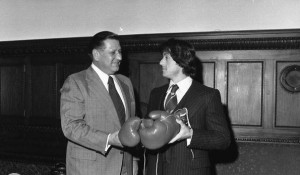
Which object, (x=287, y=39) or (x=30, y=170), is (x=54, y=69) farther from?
(x=287, y=39)

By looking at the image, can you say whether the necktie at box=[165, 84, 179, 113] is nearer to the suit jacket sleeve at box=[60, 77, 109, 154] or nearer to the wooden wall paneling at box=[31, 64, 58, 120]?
the suit jacket sleeve at box=[60, 77, 109, 154]

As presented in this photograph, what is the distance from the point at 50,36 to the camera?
4.41m

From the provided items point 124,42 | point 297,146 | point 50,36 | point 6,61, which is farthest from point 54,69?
point 297,146

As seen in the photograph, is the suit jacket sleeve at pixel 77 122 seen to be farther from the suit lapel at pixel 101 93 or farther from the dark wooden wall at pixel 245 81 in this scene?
the dark wooden wall at pixel 245 81

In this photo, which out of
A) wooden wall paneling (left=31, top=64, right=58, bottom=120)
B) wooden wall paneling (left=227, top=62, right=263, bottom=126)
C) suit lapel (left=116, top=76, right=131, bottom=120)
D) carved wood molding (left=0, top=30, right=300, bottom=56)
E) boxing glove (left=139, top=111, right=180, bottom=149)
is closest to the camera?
boxing glove (left=139, top=111, right=180, bottom=149)

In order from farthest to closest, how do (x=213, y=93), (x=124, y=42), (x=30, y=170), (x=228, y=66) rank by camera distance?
1. (x=30, y=170)
2. (x=124, y=42)
3. (x=228, y=66)
4. (x=213, y=93)

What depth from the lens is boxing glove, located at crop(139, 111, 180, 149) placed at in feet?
6.31

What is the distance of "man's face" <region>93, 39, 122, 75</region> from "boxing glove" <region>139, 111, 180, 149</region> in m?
0.65

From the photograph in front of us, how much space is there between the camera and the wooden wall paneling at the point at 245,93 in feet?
11.6

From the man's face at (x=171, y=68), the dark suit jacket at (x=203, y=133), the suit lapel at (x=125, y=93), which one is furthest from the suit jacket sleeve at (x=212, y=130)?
the suit lapel at (x=125, y=93)

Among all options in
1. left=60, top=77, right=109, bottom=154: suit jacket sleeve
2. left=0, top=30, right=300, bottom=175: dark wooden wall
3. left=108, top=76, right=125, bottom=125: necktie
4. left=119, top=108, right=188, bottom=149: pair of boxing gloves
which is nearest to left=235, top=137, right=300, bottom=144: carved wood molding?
left=0, top=30, right=300, bottom=175: dark wooden wall

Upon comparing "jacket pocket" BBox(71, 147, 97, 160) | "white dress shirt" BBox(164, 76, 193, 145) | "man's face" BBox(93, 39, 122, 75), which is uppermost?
"man's face" BBox(93, 39, 122, 75)

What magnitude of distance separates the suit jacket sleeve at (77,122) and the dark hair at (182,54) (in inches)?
27.7

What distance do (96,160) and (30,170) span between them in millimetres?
2330
